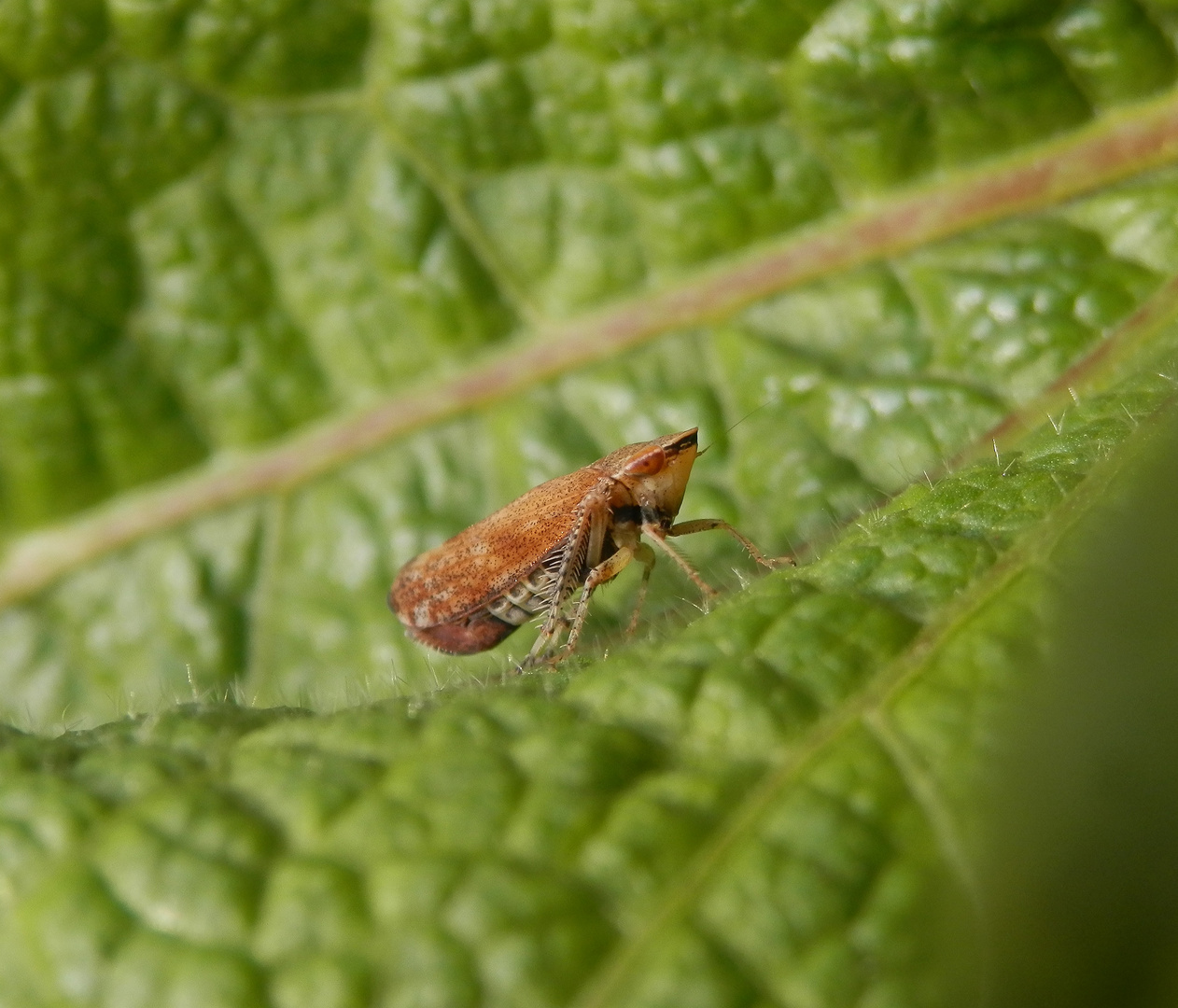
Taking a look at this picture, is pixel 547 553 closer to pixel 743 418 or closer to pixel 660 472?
pixel 660 472

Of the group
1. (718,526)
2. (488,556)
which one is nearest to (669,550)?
(718,526)

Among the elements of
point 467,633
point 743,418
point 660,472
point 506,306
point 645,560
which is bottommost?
point 467,633

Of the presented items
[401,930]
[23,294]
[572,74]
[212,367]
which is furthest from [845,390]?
[23,294]

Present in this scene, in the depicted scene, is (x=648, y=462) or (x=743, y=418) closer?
(x=648, y=462)

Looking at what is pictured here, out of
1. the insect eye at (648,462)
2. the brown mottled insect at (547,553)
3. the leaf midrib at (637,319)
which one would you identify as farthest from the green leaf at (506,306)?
the insect eye at (648,462)

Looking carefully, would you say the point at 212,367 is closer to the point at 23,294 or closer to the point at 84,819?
the point at 23,294

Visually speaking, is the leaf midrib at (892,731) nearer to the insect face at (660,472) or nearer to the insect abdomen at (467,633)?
the insect face at (660,472)

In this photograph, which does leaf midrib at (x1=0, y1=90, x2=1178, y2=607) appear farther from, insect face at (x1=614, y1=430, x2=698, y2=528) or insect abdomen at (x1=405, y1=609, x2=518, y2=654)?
insect abdomen at (x1=405, y1=609, x2=518, y2=654)

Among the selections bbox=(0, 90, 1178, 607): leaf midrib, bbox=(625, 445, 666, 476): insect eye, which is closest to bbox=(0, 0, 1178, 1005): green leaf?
bbox=(0, 90, 1178, 607): leaf midrib
